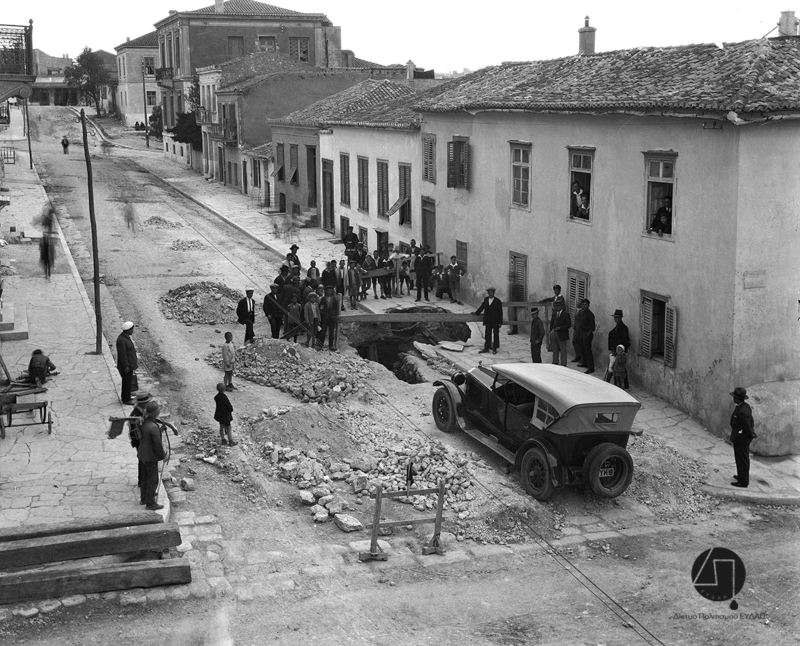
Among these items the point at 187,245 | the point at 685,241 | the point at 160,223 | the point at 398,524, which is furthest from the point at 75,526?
the point at 160,223

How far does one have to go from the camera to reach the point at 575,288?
67.4 ft

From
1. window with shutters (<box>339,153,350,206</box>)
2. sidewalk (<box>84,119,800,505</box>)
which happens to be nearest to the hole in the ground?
sidewalk (<box>84,119,800,505</box>)

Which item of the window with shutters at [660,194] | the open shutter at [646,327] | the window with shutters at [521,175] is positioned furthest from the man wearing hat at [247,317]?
the window with shutters at [660,194]

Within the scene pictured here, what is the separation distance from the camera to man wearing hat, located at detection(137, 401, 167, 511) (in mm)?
11758

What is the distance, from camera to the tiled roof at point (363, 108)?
31.7m

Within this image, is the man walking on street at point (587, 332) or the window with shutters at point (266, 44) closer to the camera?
the man walking on street at point (587, 332)

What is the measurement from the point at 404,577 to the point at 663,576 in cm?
294

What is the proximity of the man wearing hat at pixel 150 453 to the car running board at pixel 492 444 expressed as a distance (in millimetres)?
4919

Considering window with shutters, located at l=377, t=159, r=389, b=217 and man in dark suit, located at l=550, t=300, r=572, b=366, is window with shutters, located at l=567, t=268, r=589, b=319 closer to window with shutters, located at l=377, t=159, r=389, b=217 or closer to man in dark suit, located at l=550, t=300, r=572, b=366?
man in dark suit, located at l=550, t=300, r=572, b=366

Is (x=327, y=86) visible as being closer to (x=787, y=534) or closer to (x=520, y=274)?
(x=520, y=274)

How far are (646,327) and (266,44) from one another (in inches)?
1870

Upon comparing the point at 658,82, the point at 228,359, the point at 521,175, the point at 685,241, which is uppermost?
the point at 658,82

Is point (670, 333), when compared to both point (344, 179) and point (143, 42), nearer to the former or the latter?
point (344, 179)

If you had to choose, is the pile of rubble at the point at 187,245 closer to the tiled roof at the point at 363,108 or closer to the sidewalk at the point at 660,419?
the sidewalk at the point at 660,419
